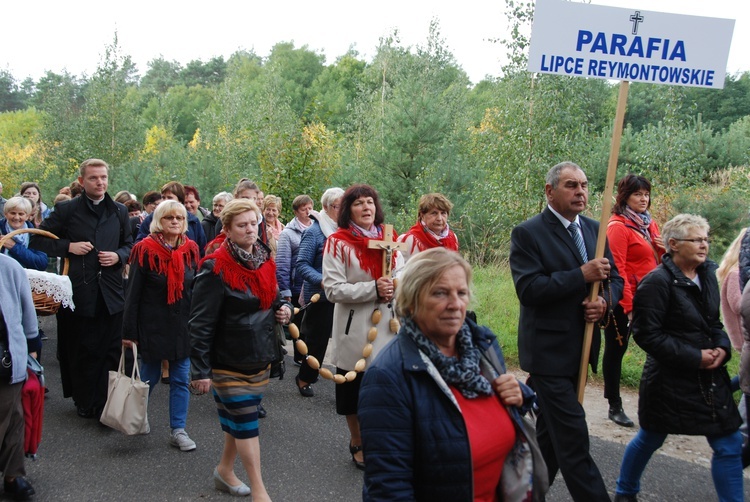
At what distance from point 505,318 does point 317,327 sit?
4130 mm

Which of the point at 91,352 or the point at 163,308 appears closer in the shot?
the point at 163,308

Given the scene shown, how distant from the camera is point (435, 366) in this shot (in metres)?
2.40

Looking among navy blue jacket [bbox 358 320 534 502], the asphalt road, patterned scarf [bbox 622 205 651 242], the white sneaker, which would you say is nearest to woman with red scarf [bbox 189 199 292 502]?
the asphalt road

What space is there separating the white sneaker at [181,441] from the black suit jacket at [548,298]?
2775 mm

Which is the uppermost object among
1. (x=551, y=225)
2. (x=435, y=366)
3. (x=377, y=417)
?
(x=551, y=225)

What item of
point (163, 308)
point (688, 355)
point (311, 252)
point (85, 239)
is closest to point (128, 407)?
point (163, 308)

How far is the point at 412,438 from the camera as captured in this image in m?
2.29

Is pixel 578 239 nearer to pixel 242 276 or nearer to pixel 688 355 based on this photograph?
pixel 688 355

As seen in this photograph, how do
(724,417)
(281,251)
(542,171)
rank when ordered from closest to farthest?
1. (724,417)
2. (281,251)
3. (542,171)

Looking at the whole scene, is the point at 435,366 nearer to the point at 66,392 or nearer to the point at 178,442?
the point at 178,442

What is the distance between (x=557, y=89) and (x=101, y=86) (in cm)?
1628

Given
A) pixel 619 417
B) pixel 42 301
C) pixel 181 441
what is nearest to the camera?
pixel 181 441

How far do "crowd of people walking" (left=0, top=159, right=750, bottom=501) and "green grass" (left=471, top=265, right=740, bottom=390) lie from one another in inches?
48.4

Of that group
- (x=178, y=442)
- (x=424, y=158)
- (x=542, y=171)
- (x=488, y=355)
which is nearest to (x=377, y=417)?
(x=488, y=355)
